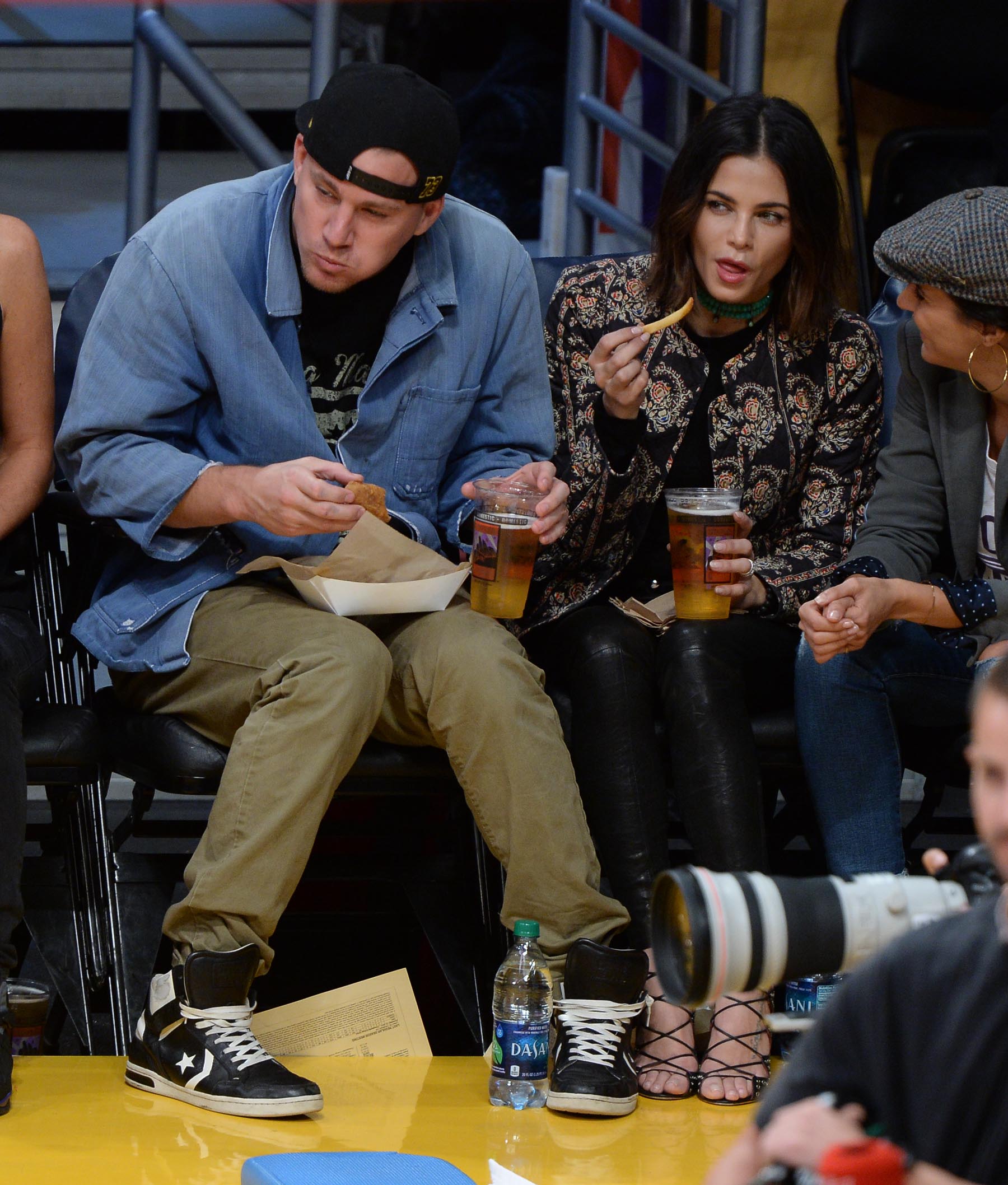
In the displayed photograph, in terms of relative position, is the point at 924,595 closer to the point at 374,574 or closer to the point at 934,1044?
the point at 374,574

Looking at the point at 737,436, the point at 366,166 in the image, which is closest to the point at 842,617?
the point at 737,436

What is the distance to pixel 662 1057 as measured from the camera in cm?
216

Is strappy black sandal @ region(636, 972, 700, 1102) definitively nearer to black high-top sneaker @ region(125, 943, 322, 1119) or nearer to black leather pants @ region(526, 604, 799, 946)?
black leather pants @ region(526, 604, 799, 946)

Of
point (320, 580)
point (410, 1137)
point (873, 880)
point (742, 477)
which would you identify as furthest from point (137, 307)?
point (873, 880)

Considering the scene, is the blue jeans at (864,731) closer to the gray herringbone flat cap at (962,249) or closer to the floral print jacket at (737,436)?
the floral print jacket at (737,436)

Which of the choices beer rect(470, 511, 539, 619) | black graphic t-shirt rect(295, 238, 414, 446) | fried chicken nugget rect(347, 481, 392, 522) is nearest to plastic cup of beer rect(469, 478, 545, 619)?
beer rect(470, 511, 539, 619)

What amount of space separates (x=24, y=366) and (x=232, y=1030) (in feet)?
3.31

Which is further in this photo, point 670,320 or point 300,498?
point 670,320

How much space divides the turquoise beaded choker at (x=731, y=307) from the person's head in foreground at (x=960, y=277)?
208 millimetres

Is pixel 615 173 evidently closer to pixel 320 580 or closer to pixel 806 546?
pixel 806 546

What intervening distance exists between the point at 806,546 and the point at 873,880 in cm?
154

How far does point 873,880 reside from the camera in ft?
3.34

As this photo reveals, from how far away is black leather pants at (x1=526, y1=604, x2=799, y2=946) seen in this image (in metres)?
2.19

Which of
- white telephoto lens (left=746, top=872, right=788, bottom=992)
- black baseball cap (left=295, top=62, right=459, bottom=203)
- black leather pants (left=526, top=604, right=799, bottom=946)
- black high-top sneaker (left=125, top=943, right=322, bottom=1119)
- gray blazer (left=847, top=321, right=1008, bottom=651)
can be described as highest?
black baseball cap (left=295, top=62, right=459, bottom=203)
